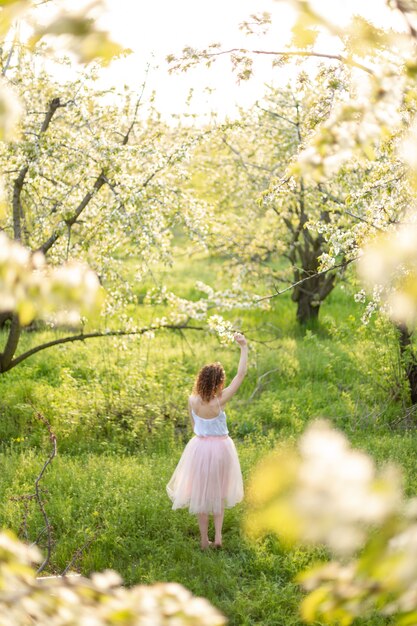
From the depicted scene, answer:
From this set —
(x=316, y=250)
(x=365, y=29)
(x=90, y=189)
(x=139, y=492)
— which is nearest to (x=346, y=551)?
(x=365, y=29)

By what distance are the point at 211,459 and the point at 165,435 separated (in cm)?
304

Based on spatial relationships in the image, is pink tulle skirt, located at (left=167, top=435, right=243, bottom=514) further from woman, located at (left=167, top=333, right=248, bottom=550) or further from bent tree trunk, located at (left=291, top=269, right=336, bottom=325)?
bent tree trunk, located at (left=291, top=269, right=336, bottom=325)

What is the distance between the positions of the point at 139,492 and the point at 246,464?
134cm

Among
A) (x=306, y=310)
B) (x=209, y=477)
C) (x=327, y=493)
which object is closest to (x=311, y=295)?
(x=306, y=310)

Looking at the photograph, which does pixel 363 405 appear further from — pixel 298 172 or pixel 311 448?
pixel 311 448

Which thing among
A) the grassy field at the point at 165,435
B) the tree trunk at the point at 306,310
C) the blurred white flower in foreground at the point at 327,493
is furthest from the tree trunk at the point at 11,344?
the tree trunk at the point at 306,310

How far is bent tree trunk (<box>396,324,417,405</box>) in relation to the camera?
9.70 meters

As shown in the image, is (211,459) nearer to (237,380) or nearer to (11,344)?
(237,380)

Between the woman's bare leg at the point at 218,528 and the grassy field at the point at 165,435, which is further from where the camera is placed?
the woman's bare leg at the point at 218,528

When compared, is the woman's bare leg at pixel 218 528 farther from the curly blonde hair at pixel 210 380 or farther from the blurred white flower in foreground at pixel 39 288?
the blurred white flower in foreground at pixel 39 288

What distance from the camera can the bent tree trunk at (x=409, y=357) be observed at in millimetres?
9695

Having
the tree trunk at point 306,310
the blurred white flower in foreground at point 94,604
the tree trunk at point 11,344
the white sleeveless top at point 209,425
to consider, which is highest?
the tree trunk at point 306,310

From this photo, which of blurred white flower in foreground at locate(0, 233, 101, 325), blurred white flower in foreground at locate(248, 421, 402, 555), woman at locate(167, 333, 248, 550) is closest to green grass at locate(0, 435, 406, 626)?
woman at locate(167, 333, 248, 550)

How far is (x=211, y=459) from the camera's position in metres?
6.48
